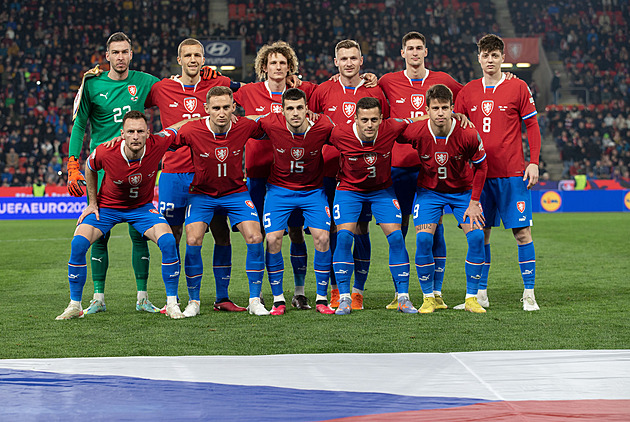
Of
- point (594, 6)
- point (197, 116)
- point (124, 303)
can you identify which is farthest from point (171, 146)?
point (594, 6)

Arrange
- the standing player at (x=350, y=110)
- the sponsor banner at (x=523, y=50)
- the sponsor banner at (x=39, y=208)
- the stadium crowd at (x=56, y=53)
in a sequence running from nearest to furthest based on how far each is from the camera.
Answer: the standing player at (x=350, y=110)
the sponsor banner at (x=39, y=208)
the stadium crowd at (x=56, y=53)
the sponsor banner at (x=523, y=50)

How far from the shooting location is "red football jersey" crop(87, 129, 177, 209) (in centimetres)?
577

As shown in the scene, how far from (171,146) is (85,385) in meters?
2.73

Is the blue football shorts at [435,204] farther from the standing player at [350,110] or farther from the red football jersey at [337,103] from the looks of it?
the red football jersey at [337,103]

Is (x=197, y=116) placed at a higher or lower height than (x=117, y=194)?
higher

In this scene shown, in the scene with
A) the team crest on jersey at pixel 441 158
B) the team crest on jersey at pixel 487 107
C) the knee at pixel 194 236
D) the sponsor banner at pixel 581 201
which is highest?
the team crest on jersey at pixel 487 107

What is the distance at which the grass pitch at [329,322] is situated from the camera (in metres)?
4.53

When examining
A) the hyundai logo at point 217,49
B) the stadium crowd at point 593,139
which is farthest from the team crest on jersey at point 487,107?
the hyundai logo at point 217,49

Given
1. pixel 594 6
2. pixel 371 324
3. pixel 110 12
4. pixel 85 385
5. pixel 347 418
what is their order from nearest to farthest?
pixel 347 418
pixel 85 385
pixel 371 324
pixel 110 12
pixel 594 6

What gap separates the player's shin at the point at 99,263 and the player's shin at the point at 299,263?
5.35 feet

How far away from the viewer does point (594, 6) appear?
112 ft

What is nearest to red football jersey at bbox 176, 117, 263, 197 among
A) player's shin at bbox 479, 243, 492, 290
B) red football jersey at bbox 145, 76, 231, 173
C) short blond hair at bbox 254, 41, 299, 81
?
red football jersey at bbox 145, 76, 231, 173

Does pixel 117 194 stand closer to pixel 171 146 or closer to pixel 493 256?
pixel 171 146

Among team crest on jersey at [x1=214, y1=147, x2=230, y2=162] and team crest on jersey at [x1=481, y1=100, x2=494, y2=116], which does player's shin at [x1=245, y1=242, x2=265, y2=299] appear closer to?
team crest on jersey at [x1=214, y1=147, x2=230, y2=162]
